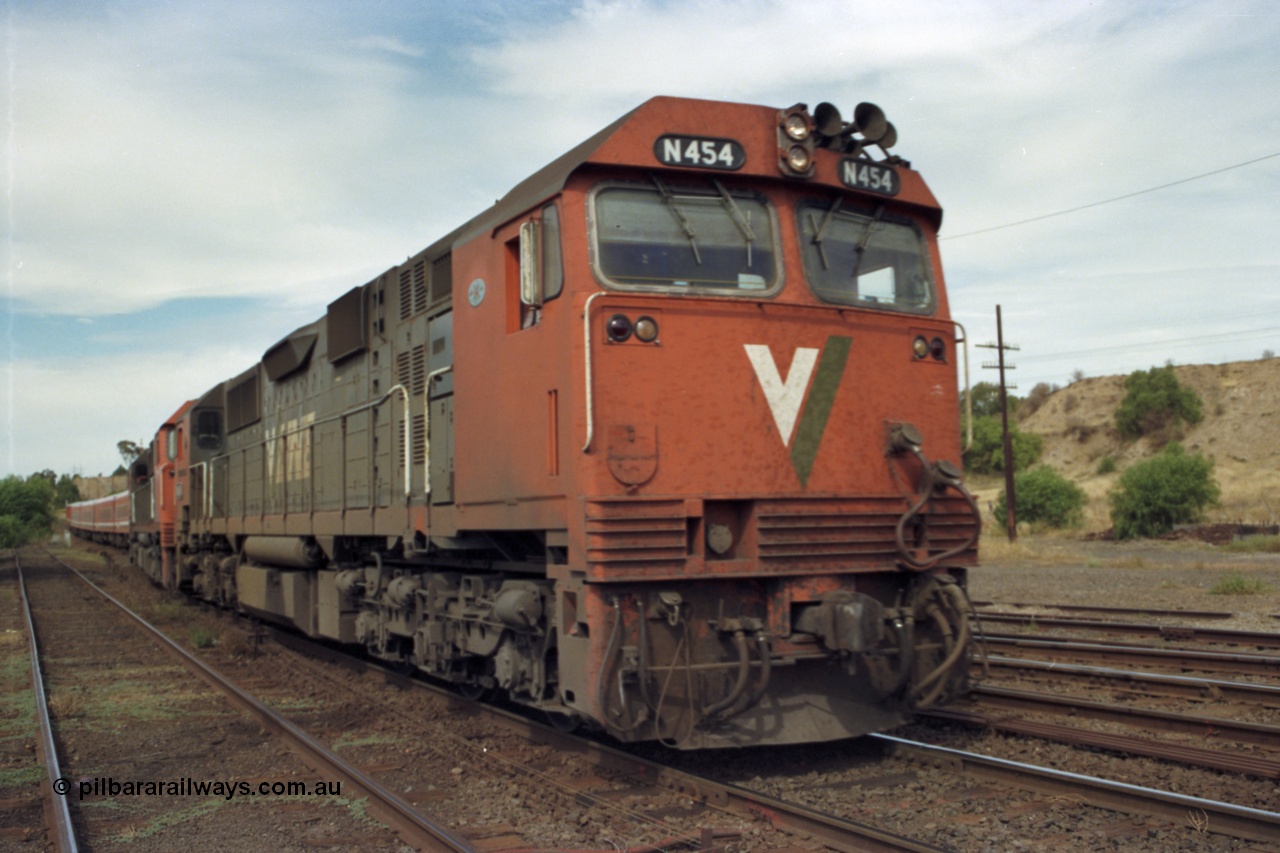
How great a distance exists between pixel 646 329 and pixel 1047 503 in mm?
35314

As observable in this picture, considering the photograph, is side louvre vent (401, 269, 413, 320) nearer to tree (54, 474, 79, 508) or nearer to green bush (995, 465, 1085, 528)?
green bush (995, 465, 1085, 528)

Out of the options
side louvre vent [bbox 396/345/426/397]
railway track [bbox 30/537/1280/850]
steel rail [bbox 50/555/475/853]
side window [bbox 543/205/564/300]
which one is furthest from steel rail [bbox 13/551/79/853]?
side window [bbox 543/205/564/300]

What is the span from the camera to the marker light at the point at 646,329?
5520mm

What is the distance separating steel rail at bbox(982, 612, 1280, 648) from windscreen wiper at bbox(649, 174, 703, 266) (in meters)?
7.73

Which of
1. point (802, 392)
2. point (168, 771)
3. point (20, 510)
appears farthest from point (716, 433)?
point (20, 510)

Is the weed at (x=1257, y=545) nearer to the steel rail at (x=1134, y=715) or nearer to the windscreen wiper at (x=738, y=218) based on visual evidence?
the steel rail at (x=1134, y=715)

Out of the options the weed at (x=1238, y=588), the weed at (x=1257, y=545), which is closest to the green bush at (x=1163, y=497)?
the weed at (x=1257, y=545)

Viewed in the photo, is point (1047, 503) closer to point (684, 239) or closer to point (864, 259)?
point (864, 259)

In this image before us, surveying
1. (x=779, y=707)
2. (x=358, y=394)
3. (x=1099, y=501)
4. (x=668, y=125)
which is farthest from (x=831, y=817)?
(x=1099, y=501)

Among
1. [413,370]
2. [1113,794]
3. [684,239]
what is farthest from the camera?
[413,370]

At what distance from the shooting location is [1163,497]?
109 feet

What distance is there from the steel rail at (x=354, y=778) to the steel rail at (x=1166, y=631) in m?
8.48

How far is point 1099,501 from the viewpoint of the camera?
4994 centimetres

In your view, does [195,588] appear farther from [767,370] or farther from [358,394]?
→ [767,370]
